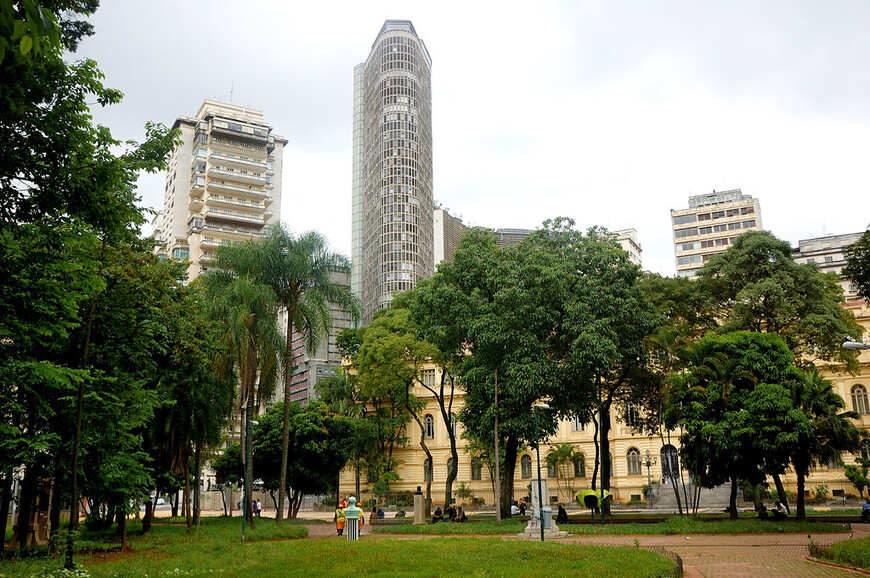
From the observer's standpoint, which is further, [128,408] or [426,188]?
[426,188]

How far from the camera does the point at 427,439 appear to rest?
62.9 metres

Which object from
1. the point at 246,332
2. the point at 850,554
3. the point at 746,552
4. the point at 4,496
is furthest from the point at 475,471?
the point at 850,554

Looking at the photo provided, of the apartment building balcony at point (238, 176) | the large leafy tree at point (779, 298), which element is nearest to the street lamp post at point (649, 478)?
the large leafy tree at point (779, 298)

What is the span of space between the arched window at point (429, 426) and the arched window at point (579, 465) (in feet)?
41.4

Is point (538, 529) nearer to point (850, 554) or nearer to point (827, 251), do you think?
point (850, 554)

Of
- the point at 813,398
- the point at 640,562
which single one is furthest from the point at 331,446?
the point at 640,562

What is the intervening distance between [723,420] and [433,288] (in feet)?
50.7

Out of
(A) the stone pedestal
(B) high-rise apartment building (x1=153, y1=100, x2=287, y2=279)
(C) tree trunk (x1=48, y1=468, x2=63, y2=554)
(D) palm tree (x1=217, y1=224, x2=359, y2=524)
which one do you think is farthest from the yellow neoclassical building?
(B) high-rise apartment building (x1=153, y1=100, x2=287, y2=279)

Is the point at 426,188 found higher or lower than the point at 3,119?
higher

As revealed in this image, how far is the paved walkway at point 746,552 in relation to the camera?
1524 centimetres

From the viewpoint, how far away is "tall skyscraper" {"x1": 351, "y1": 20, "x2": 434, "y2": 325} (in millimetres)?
99062

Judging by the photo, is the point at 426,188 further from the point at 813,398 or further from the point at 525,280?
the point at 813,398

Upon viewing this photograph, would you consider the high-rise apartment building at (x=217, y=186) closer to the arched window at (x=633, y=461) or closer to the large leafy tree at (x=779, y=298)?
the arched window at (x=633, y=461)

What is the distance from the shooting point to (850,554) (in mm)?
15492
